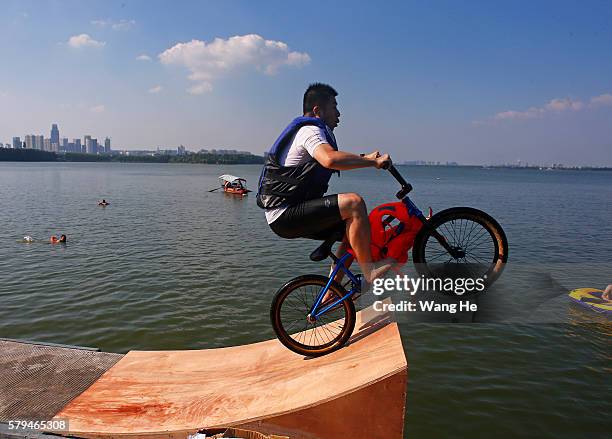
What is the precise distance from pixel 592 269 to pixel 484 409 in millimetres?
15048

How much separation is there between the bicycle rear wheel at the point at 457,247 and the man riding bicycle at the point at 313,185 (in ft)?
1.82

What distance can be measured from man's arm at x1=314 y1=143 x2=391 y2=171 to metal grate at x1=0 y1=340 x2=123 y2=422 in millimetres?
4297

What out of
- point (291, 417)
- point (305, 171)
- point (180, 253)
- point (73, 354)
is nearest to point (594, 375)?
point (291, 417)

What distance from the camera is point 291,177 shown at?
14.9 feet

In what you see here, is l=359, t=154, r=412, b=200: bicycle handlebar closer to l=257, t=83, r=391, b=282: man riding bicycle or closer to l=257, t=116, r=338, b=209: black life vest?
l=257, t=83, r=391, b=282: man riding bicycle

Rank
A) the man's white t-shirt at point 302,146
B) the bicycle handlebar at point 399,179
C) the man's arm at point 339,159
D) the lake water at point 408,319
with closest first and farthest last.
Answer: the man's arm at point 339,159 < the man's white t-shirt at point 302,146 < the bicycle handlebar at point 399,179 < the lake water at point 408,319

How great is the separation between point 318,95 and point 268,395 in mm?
3529

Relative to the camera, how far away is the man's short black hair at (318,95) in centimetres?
467

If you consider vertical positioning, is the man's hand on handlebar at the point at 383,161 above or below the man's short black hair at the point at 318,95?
below

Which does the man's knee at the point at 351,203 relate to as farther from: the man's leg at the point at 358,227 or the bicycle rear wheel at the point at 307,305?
the bicycle rear wheel at the point at 307,305

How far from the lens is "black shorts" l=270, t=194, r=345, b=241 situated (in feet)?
14.6

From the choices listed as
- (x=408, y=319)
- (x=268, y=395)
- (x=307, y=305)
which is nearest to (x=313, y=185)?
(x=307, y=305)

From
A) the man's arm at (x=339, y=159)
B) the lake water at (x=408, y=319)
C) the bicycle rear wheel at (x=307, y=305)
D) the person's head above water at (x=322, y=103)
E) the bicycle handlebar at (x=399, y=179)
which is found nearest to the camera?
the man's arm at (x=339, y=159)

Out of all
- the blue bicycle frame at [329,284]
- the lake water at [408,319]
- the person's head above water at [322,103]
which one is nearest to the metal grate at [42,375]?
the blue bicycle frame at [329,284]
